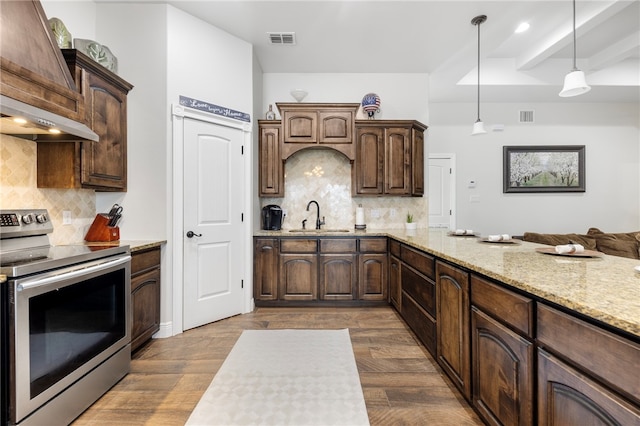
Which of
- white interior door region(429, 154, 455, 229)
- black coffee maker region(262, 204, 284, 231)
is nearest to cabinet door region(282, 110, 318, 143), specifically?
black coffee maker region(262, 204, 284, 231)

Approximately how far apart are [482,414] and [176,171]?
2.94 m

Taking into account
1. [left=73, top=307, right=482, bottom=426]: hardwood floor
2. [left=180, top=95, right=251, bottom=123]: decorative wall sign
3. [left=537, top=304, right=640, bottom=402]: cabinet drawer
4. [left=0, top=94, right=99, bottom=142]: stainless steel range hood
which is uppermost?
[left=180, top=95, right=251, bottom=123]: decorative wall sign

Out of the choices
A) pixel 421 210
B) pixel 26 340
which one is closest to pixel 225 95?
pixel 26 340

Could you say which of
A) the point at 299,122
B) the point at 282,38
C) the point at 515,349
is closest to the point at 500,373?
the point at 515,349

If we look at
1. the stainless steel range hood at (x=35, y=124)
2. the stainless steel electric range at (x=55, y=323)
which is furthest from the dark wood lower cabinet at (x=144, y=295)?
the stainless steel range hood at (x=35, y=124)

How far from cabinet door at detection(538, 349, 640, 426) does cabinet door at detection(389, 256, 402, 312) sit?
2087 millimetres

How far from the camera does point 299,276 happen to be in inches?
144

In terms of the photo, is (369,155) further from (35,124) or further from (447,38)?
(35,124)

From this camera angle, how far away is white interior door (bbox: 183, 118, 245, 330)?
9.76 ft

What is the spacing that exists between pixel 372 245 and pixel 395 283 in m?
0.53

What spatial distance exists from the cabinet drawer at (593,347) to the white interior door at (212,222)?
278cm

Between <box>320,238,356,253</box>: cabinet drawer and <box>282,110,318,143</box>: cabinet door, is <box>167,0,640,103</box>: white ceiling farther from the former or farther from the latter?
<box>320,238,356,253</box>: cabinet drawer

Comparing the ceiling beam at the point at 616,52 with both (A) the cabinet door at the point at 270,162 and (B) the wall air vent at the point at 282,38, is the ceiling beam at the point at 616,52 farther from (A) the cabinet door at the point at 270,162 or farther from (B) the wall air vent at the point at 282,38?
(A) the cabinet door at the point at 270,162

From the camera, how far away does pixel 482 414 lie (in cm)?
158
